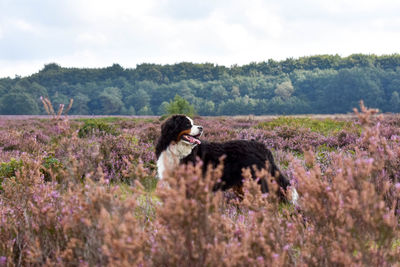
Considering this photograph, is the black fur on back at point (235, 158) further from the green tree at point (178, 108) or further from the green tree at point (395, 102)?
the green tree at point (395, 102)

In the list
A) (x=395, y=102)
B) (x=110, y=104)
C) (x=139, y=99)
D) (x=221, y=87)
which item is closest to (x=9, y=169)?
(x=110, y=104)

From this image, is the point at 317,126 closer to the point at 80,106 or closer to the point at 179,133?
the point at 179,133

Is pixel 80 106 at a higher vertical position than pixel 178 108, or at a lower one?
higher

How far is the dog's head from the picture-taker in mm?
4152

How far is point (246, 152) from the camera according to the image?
394 centimetres

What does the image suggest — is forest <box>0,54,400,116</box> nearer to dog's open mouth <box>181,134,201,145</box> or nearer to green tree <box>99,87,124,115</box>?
green tree <box>99,87,124,115</box>

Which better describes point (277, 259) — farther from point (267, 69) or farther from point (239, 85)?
point (267, 69)

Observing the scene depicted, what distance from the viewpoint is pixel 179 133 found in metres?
4.16

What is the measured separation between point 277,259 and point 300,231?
70cm

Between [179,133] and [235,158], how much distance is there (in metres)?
0.77

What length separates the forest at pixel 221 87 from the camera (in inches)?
3007

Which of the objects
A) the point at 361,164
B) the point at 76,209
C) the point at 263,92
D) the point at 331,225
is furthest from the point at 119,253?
the point at 263,92

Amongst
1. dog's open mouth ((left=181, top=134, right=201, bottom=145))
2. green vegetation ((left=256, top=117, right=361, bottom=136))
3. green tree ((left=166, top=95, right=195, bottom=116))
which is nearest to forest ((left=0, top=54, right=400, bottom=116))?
green tree ((left=166, top=95, right=195, bottom=116))

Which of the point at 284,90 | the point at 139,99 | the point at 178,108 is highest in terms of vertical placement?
the point at 284,90
